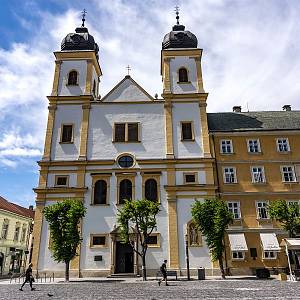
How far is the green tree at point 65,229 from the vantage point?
24.5 metres

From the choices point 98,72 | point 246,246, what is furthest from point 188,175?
point 98,72

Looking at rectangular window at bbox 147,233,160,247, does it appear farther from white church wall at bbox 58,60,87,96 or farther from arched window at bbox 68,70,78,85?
arched window at bbox 68,70,78,85

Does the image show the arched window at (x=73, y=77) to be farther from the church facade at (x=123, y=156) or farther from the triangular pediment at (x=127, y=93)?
the triangular pediment at (x=127, y=93)

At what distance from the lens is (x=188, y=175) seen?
30625 millimetres

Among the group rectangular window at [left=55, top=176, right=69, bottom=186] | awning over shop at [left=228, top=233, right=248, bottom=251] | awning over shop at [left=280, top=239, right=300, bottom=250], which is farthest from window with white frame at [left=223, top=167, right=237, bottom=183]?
rectangular window at [left=55, top=176, right=69, bottom=186]

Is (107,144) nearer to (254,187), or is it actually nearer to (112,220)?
(112,220)

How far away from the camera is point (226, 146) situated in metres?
32.2

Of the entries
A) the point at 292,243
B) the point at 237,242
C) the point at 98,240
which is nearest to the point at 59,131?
the point at 98,240

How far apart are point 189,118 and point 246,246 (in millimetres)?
13391

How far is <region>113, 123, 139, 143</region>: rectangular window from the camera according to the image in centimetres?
3228

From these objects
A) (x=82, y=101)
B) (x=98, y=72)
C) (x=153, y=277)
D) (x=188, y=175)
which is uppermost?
(x=98, y=72)

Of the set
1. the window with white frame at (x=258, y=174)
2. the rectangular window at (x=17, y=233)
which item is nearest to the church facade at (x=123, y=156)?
the window with white frame at (x=258, y=174)

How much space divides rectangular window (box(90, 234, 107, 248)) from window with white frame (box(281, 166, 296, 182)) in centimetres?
1752

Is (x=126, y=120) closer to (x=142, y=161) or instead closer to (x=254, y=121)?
(x=142, y=161)
